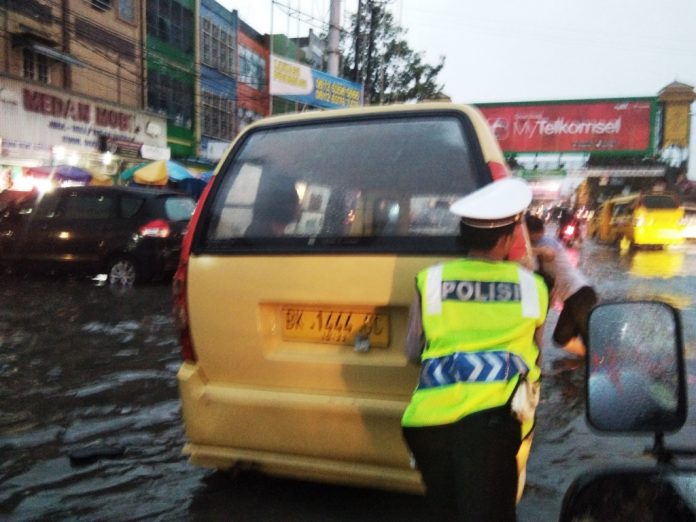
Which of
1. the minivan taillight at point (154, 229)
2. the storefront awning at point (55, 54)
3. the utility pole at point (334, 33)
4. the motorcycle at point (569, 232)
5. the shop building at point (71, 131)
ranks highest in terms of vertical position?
the utility pole at point (334, 33)

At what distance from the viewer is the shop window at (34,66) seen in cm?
2173

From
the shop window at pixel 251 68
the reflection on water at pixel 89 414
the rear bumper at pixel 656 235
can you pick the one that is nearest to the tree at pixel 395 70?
the shop window at pixel 251 68

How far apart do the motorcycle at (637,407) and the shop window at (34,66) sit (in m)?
22.7

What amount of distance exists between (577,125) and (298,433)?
31.3 meters

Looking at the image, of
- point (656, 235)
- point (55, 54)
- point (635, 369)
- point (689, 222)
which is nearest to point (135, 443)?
point (635, 369)

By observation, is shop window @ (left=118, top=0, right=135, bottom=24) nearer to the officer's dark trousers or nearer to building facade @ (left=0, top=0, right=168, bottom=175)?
building facade @ (left=0, top=0, right=168, bottom=175)

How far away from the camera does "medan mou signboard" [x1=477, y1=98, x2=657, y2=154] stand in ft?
102

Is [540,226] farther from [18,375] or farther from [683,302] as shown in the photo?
[683,302]

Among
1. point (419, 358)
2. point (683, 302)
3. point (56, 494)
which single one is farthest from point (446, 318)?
point (683, 302)

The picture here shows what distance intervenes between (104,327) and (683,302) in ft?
26.6

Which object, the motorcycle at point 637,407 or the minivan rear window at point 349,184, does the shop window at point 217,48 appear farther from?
the motorcycle at point 637,407

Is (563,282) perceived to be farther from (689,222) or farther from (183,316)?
(689,222)

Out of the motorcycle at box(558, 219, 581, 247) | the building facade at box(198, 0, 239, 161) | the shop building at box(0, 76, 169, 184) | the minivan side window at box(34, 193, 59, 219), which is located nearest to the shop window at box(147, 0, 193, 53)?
the building facade at box(198, 0, 239, 161)

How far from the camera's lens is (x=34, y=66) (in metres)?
22.1
